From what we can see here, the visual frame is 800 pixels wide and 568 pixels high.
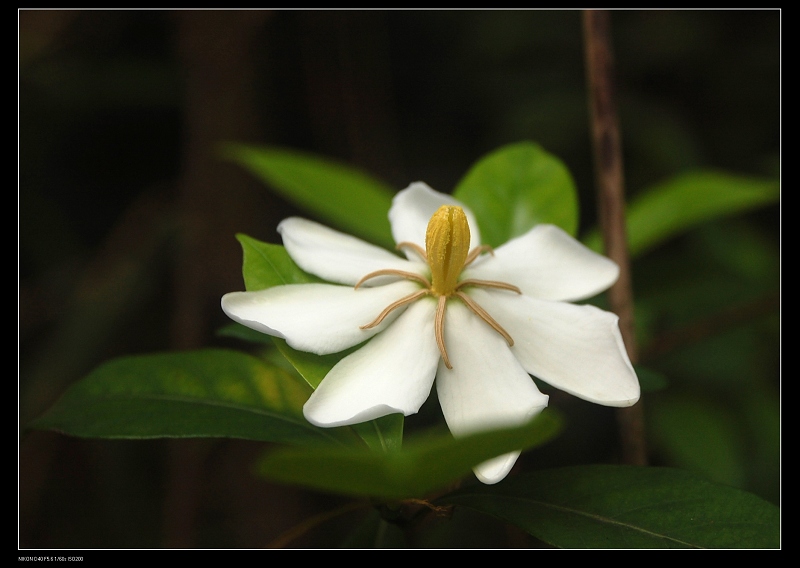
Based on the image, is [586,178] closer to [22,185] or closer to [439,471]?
[22,185]

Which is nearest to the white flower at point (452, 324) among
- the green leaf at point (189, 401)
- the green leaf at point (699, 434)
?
the green leaf at point (189, 401)

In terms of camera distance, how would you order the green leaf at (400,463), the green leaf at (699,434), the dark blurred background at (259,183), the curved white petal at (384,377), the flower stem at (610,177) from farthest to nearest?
the dark blurred background at (259,183) < the green leaf at (699,434) < the flower stem at (610,177) < the curved white petal at (384,377) < the green leaf at (400,463)

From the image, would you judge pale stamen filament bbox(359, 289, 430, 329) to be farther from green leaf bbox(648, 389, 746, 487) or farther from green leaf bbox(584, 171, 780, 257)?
green leaf bbox(648, 389, 746, 487)

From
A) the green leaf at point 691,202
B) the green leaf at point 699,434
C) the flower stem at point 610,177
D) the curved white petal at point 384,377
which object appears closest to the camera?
the curved white petal at point 384,377

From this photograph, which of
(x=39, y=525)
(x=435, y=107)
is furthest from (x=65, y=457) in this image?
(x=435, y=107)

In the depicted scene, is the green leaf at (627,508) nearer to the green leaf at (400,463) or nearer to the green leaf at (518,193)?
the green leaf at (400,463)

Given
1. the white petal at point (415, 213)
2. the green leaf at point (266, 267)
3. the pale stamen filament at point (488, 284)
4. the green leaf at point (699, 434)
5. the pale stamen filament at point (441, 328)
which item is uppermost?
the white petal at point (415, 213)

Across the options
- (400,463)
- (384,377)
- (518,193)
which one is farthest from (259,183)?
(400,463)

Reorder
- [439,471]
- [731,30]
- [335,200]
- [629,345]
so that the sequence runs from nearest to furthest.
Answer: [439,471]
[629,345]
[335,200]
[731,30]
